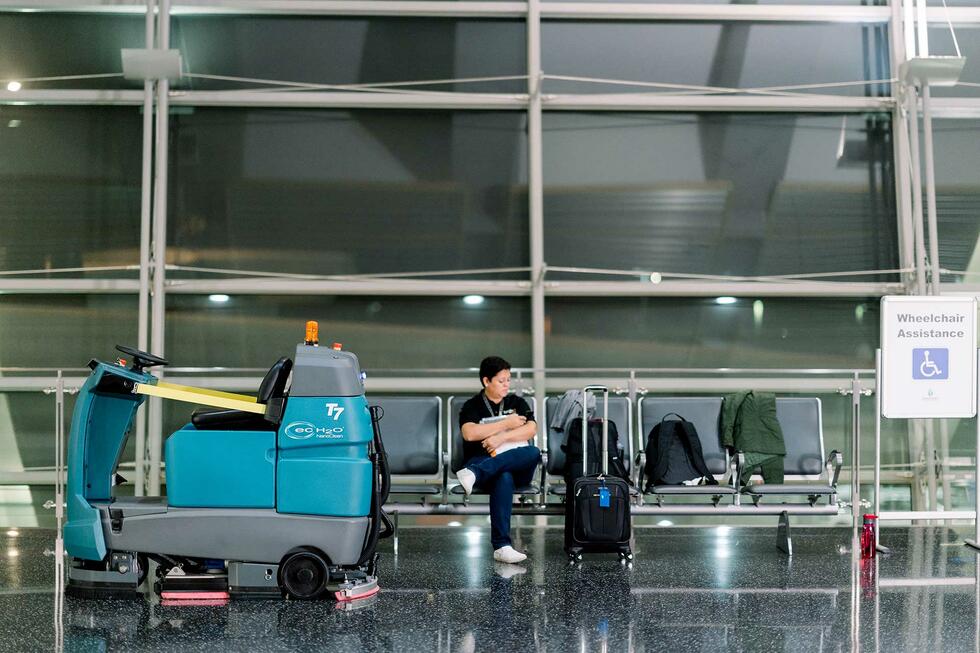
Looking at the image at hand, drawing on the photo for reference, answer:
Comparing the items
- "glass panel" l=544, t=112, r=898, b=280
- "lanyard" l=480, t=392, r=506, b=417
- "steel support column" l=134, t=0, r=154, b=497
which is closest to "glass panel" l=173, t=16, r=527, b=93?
"steel support column" l=134, t=0, r=154, b=497

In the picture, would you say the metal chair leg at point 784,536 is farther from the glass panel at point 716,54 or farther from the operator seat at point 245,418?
the glass panel at point 716,54

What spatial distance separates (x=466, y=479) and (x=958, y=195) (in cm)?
457

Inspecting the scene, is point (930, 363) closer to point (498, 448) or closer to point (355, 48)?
point (498, 448)

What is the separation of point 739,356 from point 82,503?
15.5ft

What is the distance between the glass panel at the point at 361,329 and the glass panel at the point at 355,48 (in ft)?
5.38

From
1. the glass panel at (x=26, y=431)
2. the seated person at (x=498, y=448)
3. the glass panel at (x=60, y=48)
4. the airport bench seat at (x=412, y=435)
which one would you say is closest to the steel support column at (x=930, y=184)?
the seated person at (x=498, y=448)

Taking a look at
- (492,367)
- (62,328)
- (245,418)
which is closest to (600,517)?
(492,367)

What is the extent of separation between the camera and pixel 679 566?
5.56 metres

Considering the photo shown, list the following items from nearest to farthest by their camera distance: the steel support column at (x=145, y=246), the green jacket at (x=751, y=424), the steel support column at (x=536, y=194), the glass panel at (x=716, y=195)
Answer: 1. the green jacket at (x=751, y=424)
2. the steel support column at (x=145, y=246)
3. the steel support column at (x=536, y=194)
4. the glass panel at (x=716, y=195)

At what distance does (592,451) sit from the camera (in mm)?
5949

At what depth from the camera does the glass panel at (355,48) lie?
780 cm

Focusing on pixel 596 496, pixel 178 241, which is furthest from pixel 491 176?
pixel 596 496

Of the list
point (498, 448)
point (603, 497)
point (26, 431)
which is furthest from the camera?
point (26, 431)

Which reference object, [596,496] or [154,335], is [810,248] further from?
[154,335]
